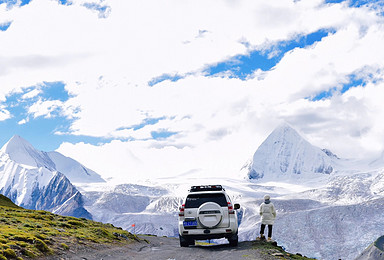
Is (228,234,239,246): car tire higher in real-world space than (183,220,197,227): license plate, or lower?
lower

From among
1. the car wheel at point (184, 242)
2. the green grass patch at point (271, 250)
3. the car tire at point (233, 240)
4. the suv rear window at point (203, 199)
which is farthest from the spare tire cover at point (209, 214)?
the green grass patch at point (271, 250)

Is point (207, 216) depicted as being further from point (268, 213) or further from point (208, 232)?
point (268, 213)

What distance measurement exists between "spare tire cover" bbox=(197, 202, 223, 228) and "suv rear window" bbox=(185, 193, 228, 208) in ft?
1.76

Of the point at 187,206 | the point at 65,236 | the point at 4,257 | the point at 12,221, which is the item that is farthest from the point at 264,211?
the point at 12,221

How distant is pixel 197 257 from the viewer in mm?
23500

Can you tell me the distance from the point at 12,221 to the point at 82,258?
1495 cm

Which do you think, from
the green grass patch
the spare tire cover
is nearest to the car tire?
the green grass patch

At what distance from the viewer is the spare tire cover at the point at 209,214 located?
26.9 m

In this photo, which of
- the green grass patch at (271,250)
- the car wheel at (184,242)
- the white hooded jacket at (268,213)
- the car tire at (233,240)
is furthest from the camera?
the white hooded jacket at (268,213)

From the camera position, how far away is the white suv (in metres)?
27.0

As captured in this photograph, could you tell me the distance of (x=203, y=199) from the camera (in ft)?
90.7

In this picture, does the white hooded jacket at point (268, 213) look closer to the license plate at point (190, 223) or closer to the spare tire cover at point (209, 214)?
the spare tire cover at point (209, 214)

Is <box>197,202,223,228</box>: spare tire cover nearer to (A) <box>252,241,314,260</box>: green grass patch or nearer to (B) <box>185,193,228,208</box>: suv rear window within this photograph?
(B) <box>185,193,228,208</box>: suv rear window

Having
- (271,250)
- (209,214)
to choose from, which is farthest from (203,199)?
(271,250)
